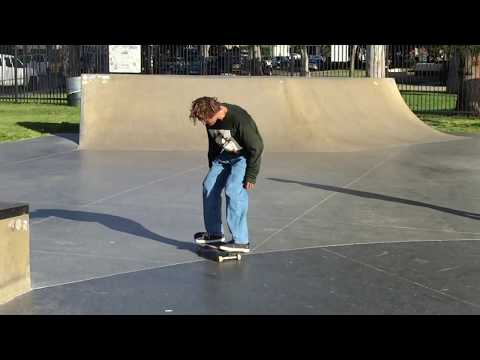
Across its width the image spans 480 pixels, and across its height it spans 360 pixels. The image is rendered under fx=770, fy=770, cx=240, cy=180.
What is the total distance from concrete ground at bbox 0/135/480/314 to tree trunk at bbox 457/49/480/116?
11140 millimetres

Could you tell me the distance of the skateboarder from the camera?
6.28 metres

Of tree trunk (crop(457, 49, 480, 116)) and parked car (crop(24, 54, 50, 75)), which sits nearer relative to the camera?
tree trunk (crop(457, 49, 480, 116))

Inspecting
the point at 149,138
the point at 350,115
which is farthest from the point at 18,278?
the point at 350,115

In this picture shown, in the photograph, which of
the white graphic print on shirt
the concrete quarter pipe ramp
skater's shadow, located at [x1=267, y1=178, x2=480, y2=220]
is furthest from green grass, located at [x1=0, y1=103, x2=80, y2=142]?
the white graphic print on shirt

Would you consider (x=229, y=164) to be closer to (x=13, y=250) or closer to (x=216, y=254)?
(x=216, y=254)

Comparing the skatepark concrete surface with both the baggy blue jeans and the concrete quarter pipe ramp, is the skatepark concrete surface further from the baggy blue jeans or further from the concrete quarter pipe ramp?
the baggy blue jeans

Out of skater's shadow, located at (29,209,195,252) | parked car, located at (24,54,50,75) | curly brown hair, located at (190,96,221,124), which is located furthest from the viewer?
parked car, located at (24,54,50,75)

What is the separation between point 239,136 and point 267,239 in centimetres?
171

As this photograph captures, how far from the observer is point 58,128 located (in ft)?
65.4
